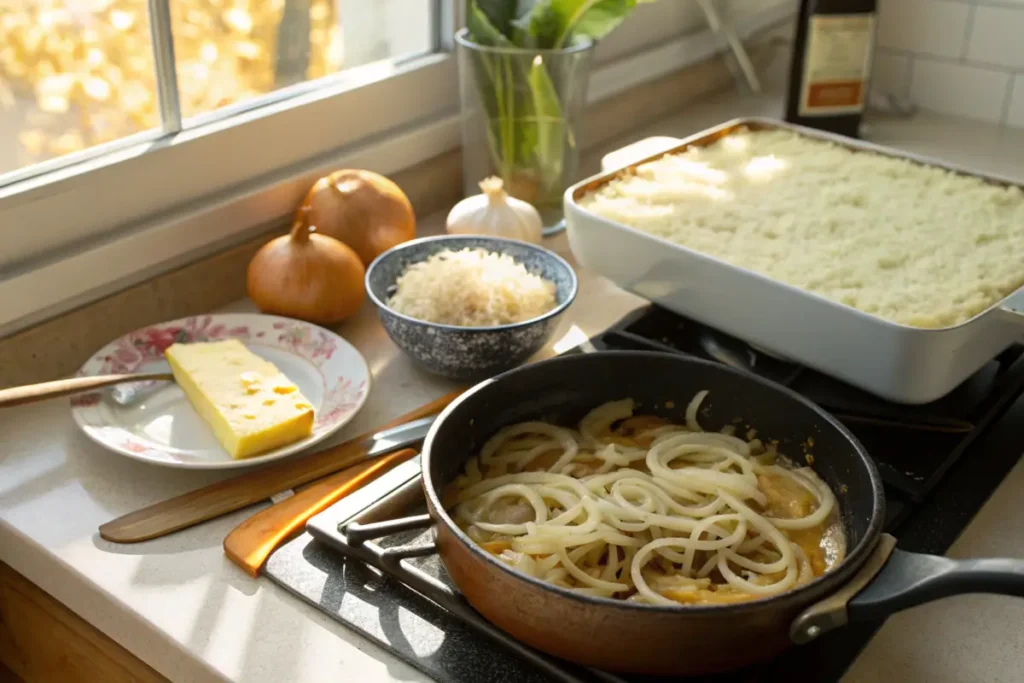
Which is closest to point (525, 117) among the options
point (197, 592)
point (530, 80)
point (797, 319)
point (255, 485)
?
point (530, 80)

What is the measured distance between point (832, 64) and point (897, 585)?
3.33 feet

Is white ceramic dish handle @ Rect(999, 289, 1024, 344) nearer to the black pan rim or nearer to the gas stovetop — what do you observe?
the gas stovetop

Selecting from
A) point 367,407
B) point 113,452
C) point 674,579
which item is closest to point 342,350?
point 367,407

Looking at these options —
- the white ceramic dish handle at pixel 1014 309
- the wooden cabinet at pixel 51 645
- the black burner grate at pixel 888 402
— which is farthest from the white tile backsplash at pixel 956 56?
the wooden cabinet at pixel 51 645

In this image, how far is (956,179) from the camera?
1055 mm

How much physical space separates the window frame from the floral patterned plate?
8 centimetres

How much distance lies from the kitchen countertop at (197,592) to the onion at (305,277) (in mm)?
124

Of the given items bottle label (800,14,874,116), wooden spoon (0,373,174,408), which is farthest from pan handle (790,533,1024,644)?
bottle label (800,14,874,116)

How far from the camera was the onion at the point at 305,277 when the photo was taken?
0.99 metres

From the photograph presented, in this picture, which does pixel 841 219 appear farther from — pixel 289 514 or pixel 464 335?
pixel 289 514

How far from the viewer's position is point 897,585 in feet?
1.87

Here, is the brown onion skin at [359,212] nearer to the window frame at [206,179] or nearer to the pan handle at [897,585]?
the window frame at [206,179]

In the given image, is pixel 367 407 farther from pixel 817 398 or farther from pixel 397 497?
pixel 817 398

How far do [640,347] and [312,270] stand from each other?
31cm
